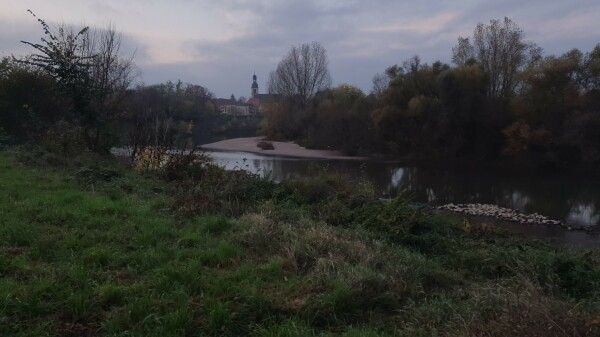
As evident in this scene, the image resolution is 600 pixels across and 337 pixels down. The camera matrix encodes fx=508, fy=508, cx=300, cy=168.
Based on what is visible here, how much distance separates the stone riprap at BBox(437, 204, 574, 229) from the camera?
1727 cm

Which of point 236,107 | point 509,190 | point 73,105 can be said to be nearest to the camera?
point 73,105

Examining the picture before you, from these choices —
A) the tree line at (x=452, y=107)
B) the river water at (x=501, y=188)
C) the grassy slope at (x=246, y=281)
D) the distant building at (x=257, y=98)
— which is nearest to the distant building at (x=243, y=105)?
the distant building at (x=257, y=98)

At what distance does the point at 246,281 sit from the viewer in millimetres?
4590

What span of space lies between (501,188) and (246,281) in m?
24.9

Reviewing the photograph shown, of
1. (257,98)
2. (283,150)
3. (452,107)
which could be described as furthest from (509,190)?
(257,98)

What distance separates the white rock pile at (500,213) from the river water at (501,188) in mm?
838

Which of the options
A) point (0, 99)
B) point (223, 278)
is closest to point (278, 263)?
point (223, 278)

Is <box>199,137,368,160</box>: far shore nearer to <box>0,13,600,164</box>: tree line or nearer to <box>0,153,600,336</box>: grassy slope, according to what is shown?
<box>0,13,600,164</box>: tree line

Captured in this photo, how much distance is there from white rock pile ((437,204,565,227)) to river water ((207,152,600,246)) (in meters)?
0.84

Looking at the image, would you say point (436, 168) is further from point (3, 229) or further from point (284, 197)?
point (3, 229)

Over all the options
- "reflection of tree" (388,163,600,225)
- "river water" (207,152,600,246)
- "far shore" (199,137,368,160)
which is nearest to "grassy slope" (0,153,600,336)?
"river water" (207,152,600,246)

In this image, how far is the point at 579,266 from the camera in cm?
667

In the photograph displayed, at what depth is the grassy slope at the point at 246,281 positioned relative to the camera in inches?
142

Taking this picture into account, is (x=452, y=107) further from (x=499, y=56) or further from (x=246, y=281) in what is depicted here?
(x=246, y=281)
